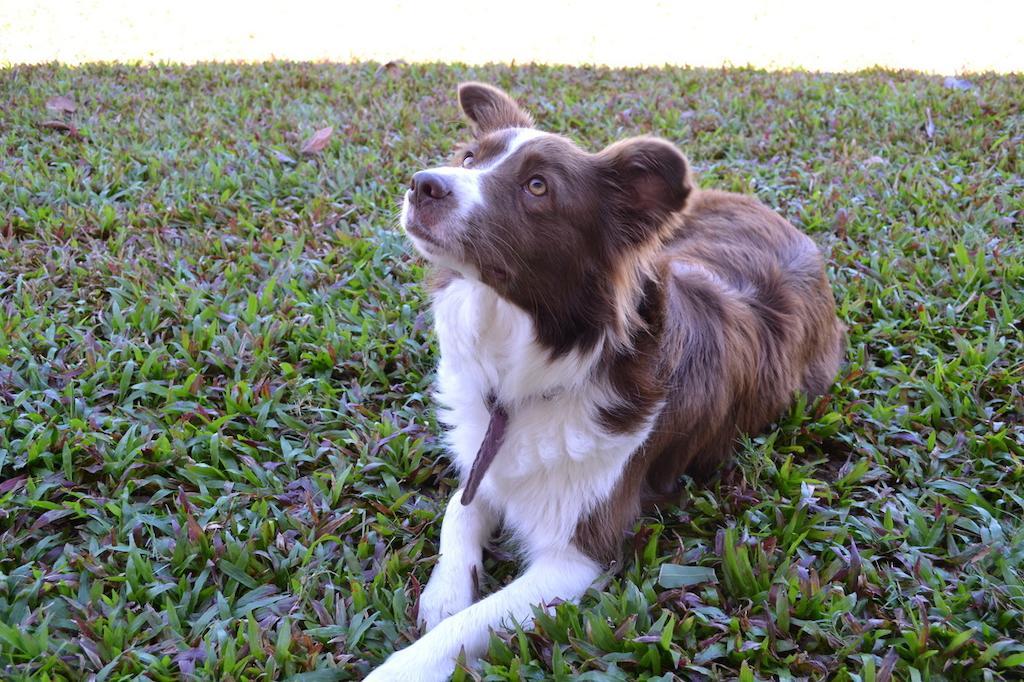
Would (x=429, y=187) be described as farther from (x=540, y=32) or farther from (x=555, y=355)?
(x=540, y=32)

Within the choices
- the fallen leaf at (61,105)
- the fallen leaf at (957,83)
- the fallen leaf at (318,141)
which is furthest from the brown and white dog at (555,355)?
the fallen leaf at (957,83)

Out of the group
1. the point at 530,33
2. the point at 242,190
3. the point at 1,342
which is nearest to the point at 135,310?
the point at 1,342

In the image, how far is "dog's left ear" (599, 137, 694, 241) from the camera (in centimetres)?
248

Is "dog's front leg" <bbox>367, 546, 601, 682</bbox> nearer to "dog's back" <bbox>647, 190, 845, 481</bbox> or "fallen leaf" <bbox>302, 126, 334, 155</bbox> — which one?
"dog's back" <bbox>647, 190, 845, 481</bbox>

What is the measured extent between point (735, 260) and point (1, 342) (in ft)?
10.7

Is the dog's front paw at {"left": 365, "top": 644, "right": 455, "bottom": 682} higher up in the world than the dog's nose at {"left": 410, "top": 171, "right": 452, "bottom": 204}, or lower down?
lower down

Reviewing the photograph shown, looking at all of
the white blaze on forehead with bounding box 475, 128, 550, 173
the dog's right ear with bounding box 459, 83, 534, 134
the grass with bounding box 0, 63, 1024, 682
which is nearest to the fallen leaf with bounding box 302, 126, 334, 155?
the grass with bounding box 0, 63, 1024, 682

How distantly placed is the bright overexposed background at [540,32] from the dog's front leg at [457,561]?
744 cm

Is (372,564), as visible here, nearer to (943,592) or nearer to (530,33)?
(943,592)

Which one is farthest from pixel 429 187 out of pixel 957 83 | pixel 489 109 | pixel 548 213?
pixel 957 83

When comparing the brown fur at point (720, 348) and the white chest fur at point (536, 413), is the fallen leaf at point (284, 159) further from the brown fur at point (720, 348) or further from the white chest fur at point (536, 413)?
the white chest fur at point (536, 413)

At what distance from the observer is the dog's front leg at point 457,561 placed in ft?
8.53

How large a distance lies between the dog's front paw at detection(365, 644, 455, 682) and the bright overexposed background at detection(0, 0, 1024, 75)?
8049 mm

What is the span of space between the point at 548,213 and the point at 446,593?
1.25 metres
